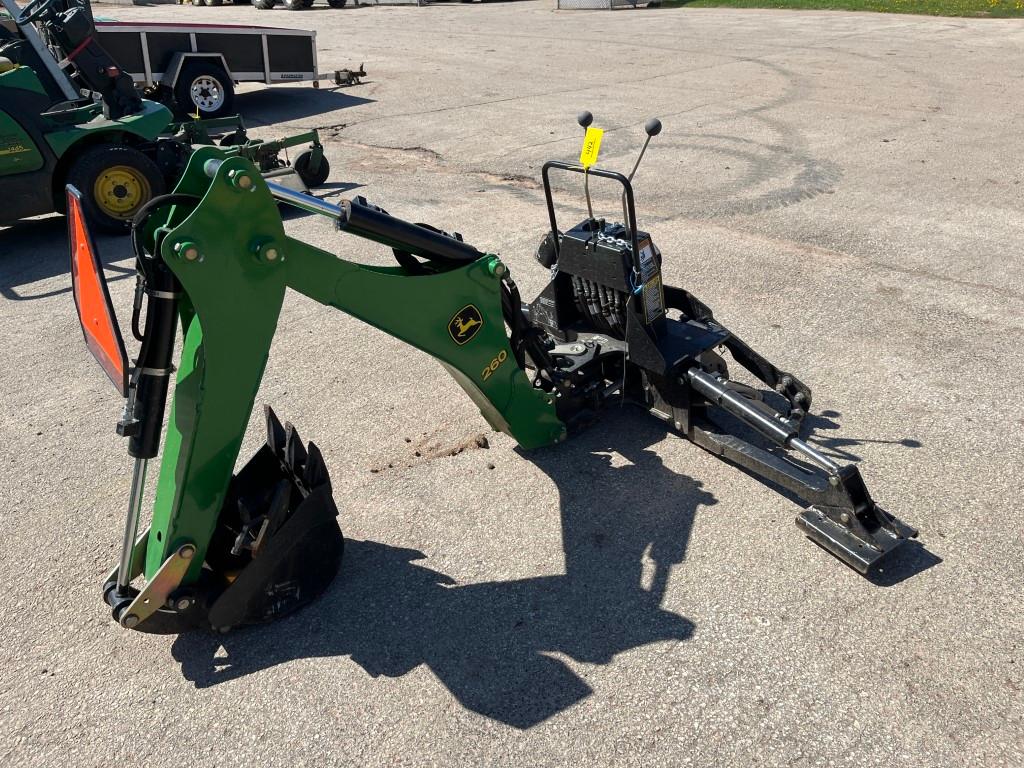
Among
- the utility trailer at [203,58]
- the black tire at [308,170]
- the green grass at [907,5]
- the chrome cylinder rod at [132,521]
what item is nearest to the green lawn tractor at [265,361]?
the chrome cylinder rod at [132,521]

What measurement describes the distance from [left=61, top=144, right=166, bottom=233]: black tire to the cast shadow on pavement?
19.3 ft

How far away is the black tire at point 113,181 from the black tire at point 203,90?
527cm

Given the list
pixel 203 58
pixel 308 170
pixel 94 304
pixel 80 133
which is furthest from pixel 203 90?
pixel 94 304

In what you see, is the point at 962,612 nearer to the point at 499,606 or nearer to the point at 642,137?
the point at 499,606

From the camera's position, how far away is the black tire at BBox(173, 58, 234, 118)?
13391 mm

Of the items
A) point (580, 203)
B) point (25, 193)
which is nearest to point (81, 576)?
point (25, 193)

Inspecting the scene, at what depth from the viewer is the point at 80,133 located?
27.1ft

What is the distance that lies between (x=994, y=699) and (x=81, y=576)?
3841 mm

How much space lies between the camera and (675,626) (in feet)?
11.7

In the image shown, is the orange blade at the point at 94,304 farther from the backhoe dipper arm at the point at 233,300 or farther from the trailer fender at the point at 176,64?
the trailer fender at the point at 176,64

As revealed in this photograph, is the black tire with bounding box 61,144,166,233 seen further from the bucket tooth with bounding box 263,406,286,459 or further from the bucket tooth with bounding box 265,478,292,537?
the bucket tooth with bounding box 265,478,292,537

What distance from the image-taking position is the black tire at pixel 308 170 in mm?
9625

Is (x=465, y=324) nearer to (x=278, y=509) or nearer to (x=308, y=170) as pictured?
(x=278, y=509)

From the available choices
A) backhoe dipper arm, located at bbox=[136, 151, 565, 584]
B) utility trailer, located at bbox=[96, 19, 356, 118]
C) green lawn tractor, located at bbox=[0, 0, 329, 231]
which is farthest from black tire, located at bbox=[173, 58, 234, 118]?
backhoe dipper arm, located at bbox=[136, 151, 565, 584]
